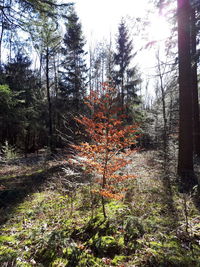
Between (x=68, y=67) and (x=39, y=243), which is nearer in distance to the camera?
(x=39, y=243)

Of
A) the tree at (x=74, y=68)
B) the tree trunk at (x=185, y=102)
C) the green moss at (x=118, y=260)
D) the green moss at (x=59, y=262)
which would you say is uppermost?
the tree at (x=74, y=68)

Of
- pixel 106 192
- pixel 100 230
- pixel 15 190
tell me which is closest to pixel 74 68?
pixel 15 190

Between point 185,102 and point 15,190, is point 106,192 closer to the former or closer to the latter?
point 15,190

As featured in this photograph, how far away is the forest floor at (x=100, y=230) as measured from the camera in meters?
2.45

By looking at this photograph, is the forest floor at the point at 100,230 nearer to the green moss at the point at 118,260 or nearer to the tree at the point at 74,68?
the green moss at the point at 118,260

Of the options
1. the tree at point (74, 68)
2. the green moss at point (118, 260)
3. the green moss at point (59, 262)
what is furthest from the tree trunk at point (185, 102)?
the tree at point (74, 68)

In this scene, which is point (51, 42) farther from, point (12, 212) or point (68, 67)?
point (12, 212)

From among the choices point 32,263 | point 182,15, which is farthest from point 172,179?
point 182,15

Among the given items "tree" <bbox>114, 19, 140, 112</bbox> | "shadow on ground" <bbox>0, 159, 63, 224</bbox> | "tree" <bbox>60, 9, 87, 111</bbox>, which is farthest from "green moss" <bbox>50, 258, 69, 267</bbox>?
"tree" <bbox>114, 19, 140, 112</bbox>

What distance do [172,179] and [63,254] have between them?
4.44 meters

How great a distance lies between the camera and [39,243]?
9.30ft

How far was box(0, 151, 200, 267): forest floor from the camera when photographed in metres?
2.45

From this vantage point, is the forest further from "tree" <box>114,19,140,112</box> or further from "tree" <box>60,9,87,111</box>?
"tree" <box>60,9,87,111</box>

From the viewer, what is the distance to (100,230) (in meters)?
3.12
